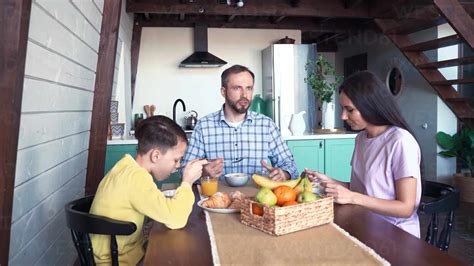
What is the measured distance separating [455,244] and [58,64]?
3.30 metres

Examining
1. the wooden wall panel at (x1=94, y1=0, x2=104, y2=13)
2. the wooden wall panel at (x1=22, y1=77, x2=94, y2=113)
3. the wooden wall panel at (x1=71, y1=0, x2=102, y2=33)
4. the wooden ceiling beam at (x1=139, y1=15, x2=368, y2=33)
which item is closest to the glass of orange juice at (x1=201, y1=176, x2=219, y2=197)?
the wooden wall panel at (x1=22, y1=77, x2=94, y2=113)

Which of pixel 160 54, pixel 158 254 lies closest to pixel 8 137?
pixel 158 254

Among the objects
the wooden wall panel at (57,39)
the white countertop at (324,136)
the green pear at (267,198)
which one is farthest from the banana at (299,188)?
the white countertop at (324,136)

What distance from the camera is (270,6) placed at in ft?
15.5

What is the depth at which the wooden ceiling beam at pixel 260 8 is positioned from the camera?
4.56 metres

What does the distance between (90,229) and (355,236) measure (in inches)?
31.1

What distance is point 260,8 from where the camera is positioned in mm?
A: 4711

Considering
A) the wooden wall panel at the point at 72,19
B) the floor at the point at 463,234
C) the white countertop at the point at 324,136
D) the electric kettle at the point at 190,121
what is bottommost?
the floor at the point at 463,234

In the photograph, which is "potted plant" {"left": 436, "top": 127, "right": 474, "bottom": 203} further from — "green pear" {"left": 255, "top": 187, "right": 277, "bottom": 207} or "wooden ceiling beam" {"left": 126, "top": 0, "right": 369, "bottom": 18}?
"green pear" {"left": 255, "top": 187, "right": 277, "bottom": 207}

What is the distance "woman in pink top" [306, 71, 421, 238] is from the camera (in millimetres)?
1493

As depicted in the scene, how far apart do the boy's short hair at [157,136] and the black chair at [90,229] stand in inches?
12.4

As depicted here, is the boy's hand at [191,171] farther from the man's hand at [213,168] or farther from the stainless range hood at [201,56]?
the stainless range hood at [201,56]

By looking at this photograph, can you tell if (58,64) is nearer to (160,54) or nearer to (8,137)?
(8,137)

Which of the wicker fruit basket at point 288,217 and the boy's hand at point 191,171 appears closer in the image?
the wicker fruit basket at point 288,217
